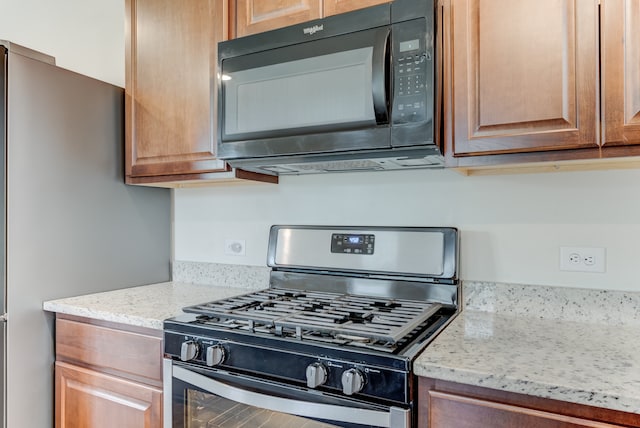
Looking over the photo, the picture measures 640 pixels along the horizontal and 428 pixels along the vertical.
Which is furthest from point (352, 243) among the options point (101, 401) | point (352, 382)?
point (101, 401)

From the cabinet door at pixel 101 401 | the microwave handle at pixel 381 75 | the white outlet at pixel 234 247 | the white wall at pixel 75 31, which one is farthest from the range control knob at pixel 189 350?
the white wall at pixel 75 31

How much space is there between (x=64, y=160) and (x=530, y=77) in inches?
68.1

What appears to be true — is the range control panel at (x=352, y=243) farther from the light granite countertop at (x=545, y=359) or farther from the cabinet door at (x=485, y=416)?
the cabinet door at (x=485, y=416)

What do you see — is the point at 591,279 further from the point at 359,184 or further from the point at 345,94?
the point at 345,94

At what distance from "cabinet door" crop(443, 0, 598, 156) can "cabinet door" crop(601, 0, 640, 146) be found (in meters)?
0.03

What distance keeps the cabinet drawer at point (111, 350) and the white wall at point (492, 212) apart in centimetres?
67

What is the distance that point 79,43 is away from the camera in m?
2.40

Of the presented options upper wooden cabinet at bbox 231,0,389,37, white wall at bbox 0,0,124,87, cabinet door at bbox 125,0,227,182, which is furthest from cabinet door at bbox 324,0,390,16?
white wall at bbox 0,0,124,87

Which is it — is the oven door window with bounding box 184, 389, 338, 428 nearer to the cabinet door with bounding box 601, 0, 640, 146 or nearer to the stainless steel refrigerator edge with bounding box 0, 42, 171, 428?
the stainless steel refrigerator edge with bounding box 0, 42, 171, 428

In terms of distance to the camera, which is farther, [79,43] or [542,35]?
[79,43]

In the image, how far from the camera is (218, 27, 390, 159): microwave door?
52.0 inches

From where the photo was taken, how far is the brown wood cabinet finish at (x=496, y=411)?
866 mm

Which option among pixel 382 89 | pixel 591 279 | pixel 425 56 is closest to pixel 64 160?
pixel 382 89

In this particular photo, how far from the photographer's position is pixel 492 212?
154 cm
